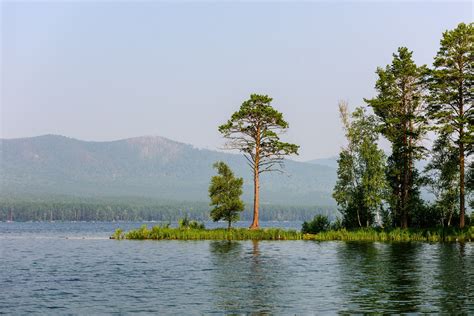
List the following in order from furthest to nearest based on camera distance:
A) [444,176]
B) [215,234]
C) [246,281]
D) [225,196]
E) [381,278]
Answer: [225,196]
[215,234]
[444,176]
[381,278]
[246,281]

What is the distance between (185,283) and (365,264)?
15.7m

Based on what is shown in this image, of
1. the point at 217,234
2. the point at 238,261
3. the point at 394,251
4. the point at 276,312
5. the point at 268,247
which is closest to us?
the point at 276,312

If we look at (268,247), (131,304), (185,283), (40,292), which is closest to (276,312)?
(131,304)

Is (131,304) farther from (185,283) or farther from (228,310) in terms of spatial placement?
(185,283)

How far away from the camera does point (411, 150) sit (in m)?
73.2

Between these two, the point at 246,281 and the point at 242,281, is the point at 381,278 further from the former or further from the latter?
the point at 242,281

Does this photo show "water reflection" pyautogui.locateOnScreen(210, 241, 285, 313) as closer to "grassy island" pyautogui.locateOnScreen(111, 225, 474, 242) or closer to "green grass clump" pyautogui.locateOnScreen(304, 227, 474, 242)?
"grassy island" pyautogui.locateOnScreen(111, 225, 474, 242)

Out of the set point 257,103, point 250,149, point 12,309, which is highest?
point 257,103

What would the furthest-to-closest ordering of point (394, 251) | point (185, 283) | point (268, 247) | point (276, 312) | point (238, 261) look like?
1. point (268, 247)
2. point (394, 251)
3. point (238, 261)
4. point (185, 283)
5. point (276, 312)

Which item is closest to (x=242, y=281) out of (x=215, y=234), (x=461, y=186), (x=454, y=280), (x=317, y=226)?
(x=454, y=280)

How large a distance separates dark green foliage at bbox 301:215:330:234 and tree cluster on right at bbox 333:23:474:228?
Answer: 8.95ft

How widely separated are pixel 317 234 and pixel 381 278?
121 ft

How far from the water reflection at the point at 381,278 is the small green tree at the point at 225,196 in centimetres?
1935

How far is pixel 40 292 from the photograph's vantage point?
112 feet
